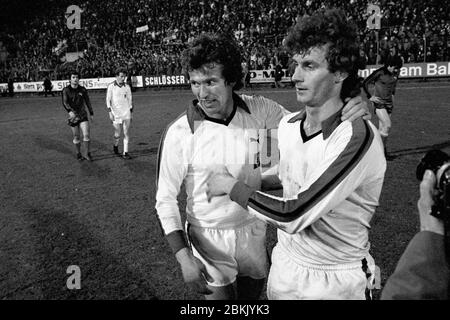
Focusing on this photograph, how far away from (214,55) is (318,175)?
1.16 metres

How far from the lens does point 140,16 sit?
36.0 meters

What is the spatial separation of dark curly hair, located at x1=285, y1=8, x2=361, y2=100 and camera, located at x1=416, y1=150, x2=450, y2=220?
0.93 metres

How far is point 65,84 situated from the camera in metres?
32.2

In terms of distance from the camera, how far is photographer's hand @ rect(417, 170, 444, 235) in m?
1.21

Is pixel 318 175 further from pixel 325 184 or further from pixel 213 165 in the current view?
pixel 213 165

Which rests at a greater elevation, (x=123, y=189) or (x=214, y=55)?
(x=214, y=55)

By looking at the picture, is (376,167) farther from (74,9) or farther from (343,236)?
(74,9)

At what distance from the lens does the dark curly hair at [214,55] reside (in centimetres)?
256

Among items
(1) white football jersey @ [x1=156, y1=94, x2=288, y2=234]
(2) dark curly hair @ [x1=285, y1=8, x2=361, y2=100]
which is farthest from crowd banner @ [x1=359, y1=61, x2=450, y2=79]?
(2) dark curly hair @ [x1=285, y1=8, x2=361, y2=100]

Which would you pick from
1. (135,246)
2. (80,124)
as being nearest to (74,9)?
(80,124)

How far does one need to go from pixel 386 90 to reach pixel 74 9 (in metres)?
33.4

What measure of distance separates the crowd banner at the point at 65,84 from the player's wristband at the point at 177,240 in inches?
1149

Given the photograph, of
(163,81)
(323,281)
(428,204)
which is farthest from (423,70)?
(428,204)

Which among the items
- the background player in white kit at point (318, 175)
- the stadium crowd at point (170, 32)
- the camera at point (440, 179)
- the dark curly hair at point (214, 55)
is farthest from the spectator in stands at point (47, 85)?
the camera at point (440, 179)
